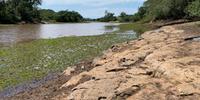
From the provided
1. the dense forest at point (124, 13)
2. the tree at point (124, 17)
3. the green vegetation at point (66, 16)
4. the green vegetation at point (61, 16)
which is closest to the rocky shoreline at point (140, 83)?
the dense forest at point (124, 13)

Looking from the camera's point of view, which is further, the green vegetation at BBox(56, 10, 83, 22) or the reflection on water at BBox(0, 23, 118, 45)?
the green vegetation at BBox(56, 10, 83, 22)

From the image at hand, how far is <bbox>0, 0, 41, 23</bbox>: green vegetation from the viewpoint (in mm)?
127312

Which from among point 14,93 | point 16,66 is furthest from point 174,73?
point 16,66

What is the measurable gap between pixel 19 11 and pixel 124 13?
6219cm

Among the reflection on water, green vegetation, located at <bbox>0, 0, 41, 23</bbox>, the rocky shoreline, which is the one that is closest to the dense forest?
green vegetation, located at <bbox>0, 0, 41, 23</bbox>

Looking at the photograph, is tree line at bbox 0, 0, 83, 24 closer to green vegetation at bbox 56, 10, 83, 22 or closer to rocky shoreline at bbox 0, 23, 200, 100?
green vegetation at bbox 56, 10, 83, 22

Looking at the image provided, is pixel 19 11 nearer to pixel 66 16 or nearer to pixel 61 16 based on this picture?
pixel 61 16

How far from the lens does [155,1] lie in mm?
88875

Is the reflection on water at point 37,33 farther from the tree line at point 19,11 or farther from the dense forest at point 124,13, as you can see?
the tree line at point 19,11

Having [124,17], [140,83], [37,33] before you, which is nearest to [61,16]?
[124,17]

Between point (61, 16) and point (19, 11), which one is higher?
point (19, 11)

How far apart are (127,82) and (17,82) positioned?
22.6ft

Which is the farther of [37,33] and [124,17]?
[124,17]

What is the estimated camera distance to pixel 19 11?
5566 inches
